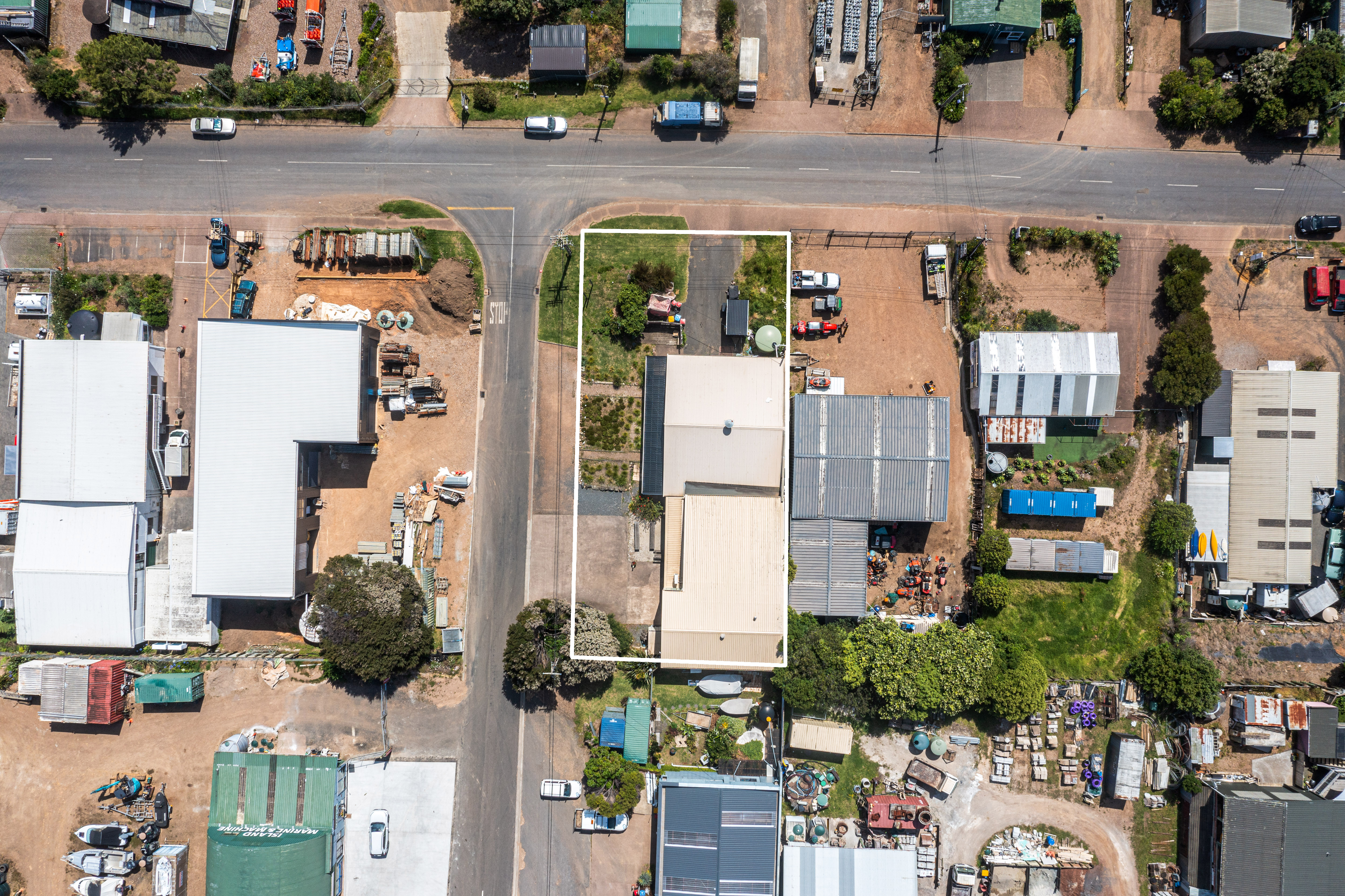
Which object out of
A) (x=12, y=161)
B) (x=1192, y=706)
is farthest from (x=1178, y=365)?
(x=12, y=161)

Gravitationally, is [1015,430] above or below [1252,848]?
above

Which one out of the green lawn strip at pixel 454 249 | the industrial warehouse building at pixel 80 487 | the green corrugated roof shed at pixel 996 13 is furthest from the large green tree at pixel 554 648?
the green corrugated roof shed at pixel 996 13

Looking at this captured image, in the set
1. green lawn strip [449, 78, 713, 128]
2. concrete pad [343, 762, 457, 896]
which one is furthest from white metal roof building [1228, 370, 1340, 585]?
concrete pad [343, 762, 457, 896]

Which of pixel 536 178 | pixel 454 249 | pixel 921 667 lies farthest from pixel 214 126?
pixel 921 667

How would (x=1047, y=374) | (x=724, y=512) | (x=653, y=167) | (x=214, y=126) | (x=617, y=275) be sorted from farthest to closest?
1. (x=653, y=167)
2. (x=617, y=275)
3. (x=214, y=126)
4. (x=1047, y=374)
5. (x=724, y=512)

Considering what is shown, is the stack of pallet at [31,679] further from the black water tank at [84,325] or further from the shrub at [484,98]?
the shrub at [484,98]

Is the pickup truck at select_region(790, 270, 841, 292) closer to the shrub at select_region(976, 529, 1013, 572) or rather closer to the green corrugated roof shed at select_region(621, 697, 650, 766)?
the shrub at select_region(976, 529, 1013, 572)

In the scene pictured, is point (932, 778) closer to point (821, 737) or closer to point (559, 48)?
point (821, 737)
